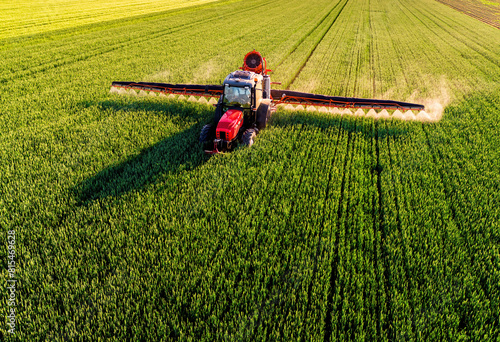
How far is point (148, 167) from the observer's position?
8.98 m

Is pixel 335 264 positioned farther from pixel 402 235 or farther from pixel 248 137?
pixel 248 137

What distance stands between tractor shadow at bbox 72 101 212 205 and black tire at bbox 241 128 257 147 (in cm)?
148

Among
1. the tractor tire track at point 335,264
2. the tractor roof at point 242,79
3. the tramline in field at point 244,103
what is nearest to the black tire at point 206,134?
the tramline in field at point 244,103

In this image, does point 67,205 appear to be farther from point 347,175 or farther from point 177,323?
point 347,175

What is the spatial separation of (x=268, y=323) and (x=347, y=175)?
5.34 meters

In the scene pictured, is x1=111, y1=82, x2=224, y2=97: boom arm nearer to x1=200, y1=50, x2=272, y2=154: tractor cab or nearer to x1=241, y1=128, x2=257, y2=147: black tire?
x1=200, y1=50, x2=272, y2=154: tractor cab

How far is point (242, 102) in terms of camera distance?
10.6 metres

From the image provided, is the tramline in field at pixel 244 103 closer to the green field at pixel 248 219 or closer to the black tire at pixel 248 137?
the black tire at pixel 248 137

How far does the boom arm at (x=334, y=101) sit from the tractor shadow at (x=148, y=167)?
13.2 ft

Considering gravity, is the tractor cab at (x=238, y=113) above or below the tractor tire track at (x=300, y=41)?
below

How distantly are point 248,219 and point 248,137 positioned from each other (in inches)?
156

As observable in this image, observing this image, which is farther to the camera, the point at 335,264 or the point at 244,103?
the point at 244,103

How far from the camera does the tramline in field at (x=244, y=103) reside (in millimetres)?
9938

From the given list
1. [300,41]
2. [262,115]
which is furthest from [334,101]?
[300,41]
